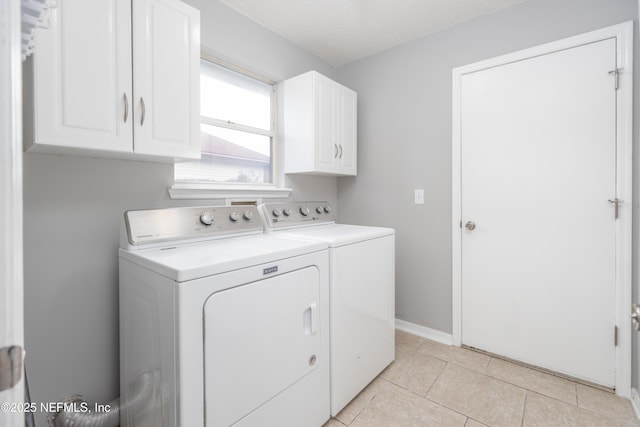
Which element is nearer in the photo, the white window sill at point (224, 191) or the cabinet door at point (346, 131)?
the white window sill at point (224, 191)

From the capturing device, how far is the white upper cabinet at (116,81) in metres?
1.08

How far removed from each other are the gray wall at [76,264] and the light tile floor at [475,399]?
1.27 meters

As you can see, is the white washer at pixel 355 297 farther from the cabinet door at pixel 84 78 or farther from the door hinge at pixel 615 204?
the door hinge at pixel 615 204

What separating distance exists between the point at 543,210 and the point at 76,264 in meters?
2.70

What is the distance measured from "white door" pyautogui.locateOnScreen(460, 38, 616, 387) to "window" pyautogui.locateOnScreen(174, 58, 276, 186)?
1552mm

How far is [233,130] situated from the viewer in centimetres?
214

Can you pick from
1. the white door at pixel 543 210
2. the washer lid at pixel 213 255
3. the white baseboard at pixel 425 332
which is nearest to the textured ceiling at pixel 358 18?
the white door at pixel 543 210

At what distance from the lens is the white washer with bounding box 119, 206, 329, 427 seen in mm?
985

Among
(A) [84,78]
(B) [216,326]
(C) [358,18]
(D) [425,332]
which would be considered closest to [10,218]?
(B) [216,326]

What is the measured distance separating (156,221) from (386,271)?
54.6 inches

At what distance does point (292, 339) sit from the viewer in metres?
1.30

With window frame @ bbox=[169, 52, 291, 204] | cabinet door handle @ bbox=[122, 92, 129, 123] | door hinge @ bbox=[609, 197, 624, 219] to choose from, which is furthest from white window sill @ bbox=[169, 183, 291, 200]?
door hinge @ bbox=[609, 197, 624, 219]

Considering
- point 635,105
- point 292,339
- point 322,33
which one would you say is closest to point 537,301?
point 635,105

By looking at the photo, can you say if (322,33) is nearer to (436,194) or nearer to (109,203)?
(436,194)
